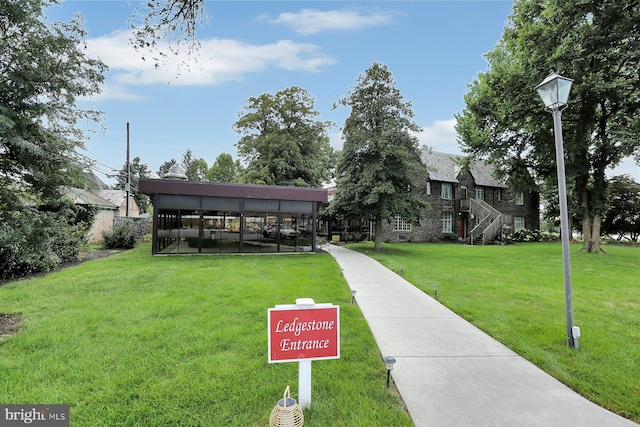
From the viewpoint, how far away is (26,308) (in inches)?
244

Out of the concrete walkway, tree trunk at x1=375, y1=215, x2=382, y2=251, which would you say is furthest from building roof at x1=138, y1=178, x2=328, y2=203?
the concrete walkway

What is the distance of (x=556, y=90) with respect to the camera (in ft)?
15.9

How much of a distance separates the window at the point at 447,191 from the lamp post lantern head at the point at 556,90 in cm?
2438

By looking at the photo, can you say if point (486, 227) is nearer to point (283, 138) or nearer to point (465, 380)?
point (283, 138)

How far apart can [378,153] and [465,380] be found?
51.0 ft

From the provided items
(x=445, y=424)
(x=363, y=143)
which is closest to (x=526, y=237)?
(x=363, y=143)

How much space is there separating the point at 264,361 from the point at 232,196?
12224 mm

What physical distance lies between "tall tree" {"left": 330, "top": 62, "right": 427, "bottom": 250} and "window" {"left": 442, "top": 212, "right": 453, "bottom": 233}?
36.4ft

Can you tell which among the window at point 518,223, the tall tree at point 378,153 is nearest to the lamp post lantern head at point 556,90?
the tall tree at point 378,153

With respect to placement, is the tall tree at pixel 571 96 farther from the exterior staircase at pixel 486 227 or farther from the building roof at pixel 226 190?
the building roof at pixel 226 190

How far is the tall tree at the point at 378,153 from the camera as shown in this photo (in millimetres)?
17406

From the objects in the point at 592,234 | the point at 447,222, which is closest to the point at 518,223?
the point at 447,222

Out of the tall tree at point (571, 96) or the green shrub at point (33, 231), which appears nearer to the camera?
the green shrub at point (33, 231)

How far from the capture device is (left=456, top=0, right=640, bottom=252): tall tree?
47.4ft
